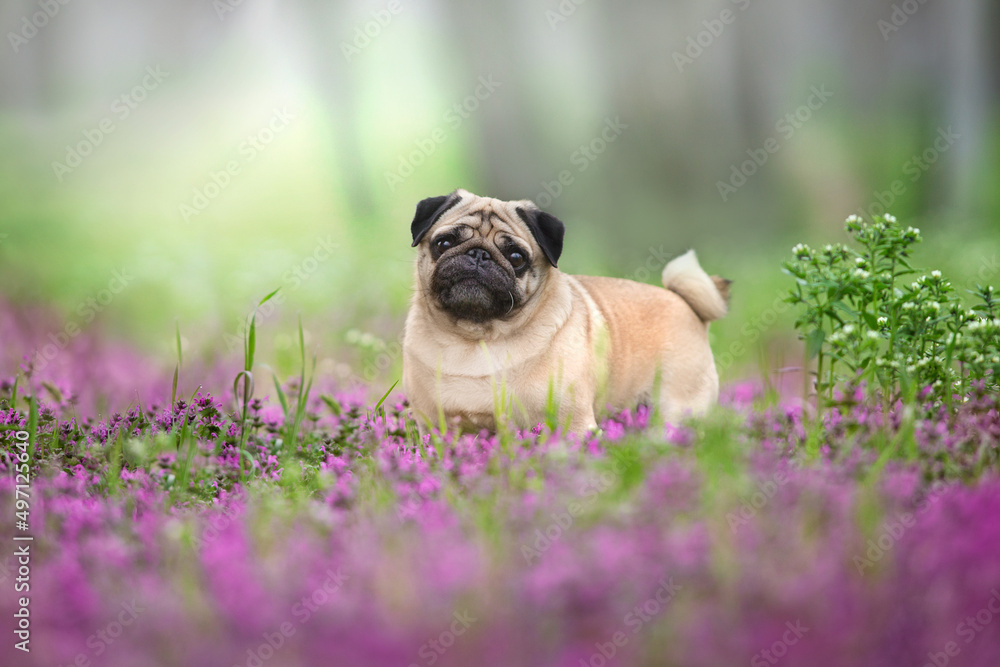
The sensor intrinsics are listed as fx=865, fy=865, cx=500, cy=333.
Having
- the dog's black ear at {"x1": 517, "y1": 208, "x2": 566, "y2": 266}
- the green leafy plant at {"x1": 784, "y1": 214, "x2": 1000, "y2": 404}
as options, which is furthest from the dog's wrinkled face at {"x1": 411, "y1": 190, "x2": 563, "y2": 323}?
the green leafy plant at {"x1": 784, "y1": 214, "x2": 1000, "y2": 404}

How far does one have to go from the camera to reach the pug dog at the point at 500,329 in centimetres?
423

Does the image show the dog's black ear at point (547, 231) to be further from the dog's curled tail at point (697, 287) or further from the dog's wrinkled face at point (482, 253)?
the dog's curled tail at point (697, 287)

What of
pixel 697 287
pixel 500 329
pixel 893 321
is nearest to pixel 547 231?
pixel 500 329

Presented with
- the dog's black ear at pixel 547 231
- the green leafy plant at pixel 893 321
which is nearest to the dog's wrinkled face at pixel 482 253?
the dog's black ear at pixel 547 231

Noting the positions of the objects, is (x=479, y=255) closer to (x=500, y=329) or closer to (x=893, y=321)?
(x=500, y=329)

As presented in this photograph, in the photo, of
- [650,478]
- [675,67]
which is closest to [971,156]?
[675,67]

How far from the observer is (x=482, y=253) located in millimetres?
4230

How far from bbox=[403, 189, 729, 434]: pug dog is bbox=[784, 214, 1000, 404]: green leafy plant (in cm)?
83

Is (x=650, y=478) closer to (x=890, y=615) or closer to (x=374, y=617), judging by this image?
(x=890, y=615)

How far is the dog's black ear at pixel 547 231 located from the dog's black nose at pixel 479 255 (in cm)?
33

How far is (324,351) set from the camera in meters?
7.81

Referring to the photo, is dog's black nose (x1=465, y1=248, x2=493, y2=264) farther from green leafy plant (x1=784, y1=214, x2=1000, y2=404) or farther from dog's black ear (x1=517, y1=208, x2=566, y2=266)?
green leafy plant (x1=784, y1=214, x2=1000, y2=404)

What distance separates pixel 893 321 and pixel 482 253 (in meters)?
1.92

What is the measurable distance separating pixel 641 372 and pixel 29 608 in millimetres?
3437
